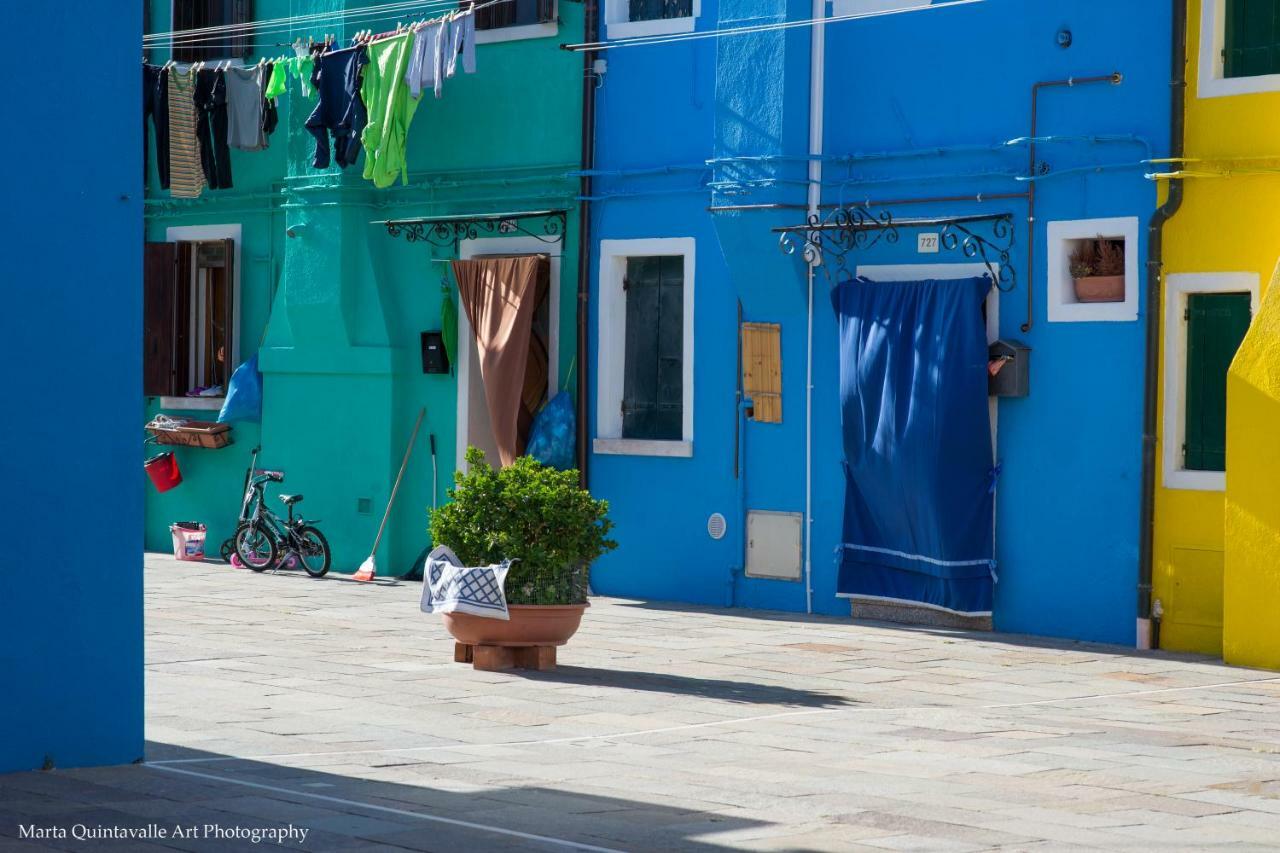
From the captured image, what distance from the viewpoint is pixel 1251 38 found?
14.3 metres

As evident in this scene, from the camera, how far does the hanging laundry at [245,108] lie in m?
20.4

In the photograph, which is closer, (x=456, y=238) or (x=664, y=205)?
(x=664, y=205)

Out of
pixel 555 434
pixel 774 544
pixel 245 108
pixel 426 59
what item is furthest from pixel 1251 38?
pixel 245 108

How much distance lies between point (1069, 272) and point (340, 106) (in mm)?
7587

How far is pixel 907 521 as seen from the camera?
16062 millimetres

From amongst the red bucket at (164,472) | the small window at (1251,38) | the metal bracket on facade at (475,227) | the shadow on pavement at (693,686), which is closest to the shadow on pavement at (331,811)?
the shadow on pavement at (693,686)

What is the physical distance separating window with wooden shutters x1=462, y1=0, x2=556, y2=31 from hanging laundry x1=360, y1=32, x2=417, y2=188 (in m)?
0.80

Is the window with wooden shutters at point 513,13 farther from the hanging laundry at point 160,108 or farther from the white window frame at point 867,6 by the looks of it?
the hanging laundry at point 160,108

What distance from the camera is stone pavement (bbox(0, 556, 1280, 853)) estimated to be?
304 inches

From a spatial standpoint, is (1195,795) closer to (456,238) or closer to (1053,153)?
(1053,153)

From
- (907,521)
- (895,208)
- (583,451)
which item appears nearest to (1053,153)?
(895,208)

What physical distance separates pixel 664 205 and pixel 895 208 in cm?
236

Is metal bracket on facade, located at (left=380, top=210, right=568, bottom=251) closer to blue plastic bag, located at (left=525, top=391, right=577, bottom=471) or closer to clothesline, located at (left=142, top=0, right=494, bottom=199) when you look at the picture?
clothesline, located at (left=142, top=0, right=494, bottom=199)

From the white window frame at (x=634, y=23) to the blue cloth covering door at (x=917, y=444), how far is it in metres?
2.80
